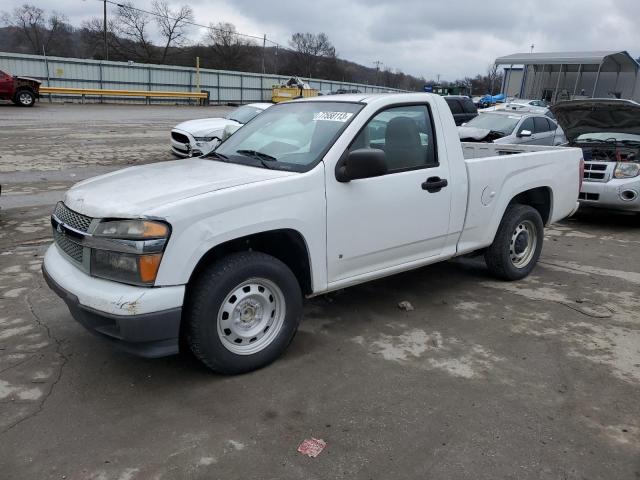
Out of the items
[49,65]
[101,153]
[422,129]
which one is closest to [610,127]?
[422,129]

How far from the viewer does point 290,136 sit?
13.8ft

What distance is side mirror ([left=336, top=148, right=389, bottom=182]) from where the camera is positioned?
11.8ft

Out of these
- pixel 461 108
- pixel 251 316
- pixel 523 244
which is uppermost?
pixel 461 108

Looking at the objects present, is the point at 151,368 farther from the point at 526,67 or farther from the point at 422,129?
the point at 526,67

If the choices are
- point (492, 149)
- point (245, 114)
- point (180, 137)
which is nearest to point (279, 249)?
point (492, 149)

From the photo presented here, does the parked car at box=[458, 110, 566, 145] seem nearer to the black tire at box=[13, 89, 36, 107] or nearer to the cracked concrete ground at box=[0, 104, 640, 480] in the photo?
the cracked concrete ground at box=[0, 104, 640, 480]

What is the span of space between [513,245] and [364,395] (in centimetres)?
291

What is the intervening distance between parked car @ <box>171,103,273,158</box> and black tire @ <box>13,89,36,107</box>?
15988 mm

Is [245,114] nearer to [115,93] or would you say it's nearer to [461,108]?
[461,108]

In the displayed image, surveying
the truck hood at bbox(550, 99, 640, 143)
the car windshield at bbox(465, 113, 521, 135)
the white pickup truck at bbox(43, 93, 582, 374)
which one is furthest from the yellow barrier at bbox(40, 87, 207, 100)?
the white pickup truck at bbox(43, 93, 582, 374)

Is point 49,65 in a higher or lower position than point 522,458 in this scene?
higher

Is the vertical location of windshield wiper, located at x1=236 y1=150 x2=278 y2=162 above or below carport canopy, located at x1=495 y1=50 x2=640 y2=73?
below

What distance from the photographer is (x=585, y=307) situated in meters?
4.94

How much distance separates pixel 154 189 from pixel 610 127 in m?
8.20
